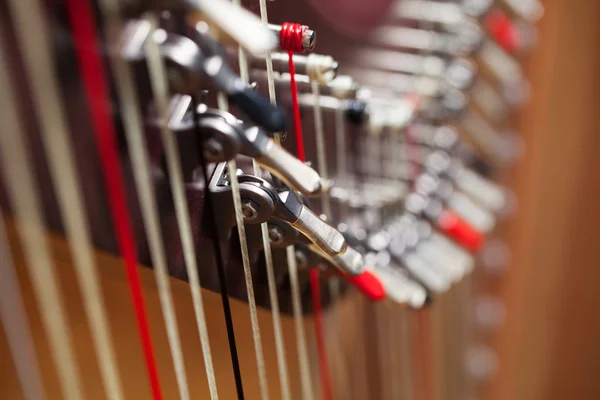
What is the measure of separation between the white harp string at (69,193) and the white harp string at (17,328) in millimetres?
33

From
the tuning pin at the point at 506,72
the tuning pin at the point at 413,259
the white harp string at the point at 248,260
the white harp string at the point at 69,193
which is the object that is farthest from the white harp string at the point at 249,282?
the tuning pin at the point at 506,72

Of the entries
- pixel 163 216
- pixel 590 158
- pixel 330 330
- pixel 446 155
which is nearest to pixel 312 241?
pixel 163 216


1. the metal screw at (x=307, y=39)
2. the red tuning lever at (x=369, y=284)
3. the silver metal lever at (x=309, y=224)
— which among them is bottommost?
the red tuning lever at (x=369, y=284)

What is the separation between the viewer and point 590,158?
127 centimetres

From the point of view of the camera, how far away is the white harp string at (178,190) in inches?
13.4

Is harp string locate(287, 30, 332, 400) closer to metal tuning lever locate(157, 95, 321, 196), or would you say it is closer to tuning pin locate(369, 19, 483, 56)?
metal tuning lever locate(157, 95, 321, 196)

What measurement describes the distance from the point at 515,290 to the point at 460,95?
671 mm

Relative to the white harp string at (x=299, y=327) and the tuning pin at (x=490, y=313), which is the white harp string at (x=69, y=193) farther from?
the tuning pin at (x=490, y=313)

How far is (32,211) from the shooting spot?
0.32 meters

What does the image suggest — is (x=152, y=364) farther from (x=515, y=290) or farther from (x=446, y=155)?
(x=515, y=290)

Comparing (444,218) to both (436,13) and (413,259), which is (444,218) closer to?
(413,259)

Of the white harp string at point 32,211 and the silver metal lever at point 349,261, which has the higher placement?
the white harp string at point 32,211

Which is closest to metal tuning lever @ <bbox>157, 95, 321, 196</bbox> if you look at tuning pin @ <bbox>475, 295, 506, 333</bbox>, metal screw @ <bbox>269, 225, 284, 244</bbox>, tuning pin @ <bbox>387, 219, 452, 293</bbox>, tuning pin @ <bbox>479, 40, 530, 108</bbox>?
metal screw @ <bbox>269, 225, 284, 244</bbox>

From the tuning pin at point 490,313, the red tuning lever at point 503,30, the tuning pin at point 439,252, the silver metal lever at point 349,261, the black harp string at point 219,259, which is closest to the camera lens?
the black harp string at point 219,259
